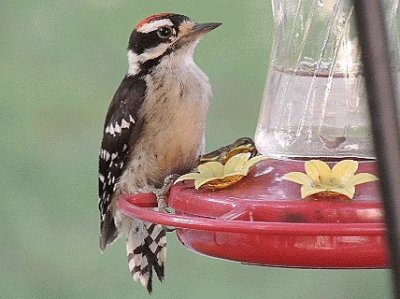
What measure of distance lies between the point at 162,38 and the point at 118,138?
231 mm

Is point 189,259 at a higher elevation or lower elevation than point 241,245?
lower

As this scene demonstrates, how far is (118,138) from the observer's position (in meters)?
1.76

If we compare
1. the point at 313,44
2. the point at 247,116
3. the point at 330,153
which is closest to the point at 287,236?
the point at 330,153

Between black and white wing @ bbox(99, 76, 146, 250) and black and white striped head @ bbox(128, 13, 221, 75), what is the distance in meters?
0.05

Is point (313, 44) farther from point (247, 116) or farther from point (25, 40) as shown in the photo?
point (25, 40)

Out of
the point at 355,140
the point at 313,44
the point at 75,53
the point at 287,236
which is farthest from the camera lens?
the point at 75,53

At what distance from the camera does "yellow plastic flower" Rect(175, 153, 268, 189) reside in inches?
43.7

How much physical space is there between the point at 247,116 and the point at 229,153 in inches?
56.8

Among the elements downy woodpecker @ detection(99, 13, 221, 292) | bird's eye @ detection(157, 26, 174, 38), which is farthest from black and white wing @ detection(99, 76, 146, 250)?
bird's eye @ detection(157, 26, 174, 38)

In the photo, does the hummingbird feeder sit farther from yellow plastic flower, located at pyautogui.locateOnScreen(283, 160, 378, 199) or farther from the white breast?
the white breast

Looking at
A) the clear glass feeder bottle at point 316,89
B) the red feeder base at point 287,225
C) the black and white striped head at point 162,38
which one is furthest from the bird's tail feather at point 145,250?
the red feeder base at point 287,225

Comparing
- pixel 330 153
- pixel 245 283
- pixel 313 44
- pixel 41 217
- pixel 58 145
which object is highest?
pixel 313 44

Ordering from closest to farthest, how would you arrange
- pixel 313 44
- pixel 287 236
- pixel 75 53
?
pixel 287 236 → pixel 313 44 → pixel 75 53

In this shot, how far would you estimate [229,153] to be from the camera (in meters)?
1.29
